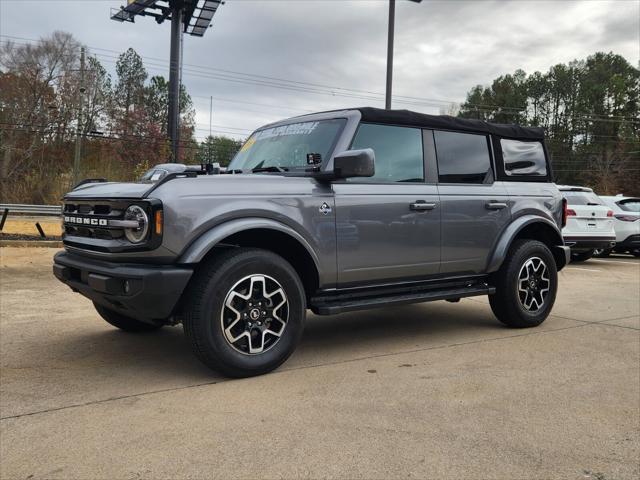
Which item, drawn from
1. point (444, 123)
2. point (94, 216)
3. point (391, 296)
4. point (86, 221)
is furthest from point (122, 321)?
point (444, 123)

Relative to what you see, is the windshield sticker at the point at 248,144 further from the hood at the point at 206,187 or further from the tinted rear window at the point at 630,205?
the tinted rear window at the point at 630,205

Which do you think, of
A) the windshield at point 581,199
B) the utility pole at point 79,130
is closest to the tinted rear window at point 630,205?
the windshield at point 581,199

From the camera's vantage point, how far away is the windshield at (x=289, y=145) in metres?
4.43

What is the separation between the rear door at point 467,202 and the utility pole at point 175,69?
36.4m

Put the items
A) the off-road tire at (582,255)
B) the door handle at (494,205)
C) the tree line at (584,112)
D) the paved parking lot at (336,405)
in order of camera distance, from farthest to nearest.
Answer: the tree line at (584,112) → the off-road tire at (582,255) → the door handle at (494,205) → the paved parking lot at (336,405)

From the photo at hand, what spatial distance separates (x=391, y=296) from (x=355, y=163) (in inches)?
49.9

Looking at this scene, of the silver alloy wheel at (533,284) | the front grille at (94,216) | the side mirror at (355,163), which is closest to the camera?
the front grille at (94,216)

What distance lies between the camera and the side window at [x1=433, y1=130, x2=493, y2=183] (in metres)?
4.97

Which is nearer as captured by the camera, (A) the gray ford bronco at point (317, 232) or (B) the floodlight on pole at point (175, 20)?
(A) the gray ford bronco at point (317, 232)

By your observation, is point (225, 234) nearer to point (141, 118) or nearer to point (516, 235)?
point (516, 235)

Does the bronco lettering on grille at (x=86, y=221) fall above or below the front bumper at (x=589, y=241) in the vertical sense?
above

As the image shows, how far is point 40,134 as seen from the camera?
124ft

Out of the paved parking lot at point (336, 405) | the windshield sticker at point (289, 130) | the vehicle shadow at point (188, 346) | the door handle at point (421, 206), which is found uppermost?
the windshield sticker at point (289, 130)

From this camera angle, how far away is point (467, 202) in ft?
16.2
